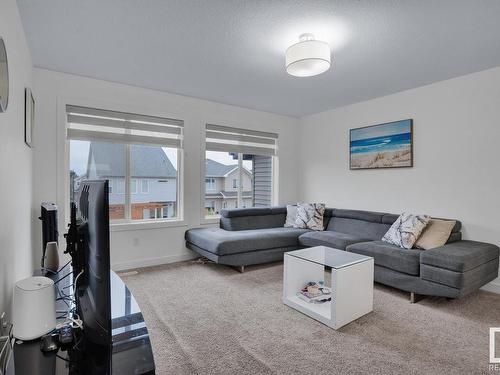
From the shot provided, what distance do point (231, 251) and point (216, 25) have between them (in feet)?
7.93

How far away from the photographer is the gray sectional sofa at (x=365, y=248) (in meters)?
2.62

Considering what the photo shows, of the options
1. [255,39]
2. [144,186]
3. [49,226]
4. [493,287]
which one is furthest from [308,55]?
[493,287]

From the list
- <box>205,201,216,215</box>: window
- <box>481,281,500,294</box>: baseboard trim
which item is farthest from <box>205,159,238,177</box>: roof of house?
<box>481,281,500,294</box>: baseboard trim

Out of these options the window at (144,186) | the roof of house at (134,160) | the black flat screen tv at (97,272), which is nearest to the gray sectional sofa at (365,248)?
the window at (144,186)

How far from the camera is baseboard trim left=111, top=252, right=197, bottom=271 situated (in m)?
3.68

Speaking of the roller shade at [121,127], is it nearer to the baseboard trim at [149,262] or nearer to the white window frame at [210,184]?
the white window frame at [210,184]

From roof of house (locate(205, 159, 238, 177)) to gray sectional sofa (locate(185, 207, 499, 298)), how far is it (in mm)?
676

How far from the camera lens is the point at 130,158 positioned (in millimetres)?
3854

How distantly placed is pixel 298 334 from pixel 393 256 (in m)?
1.39

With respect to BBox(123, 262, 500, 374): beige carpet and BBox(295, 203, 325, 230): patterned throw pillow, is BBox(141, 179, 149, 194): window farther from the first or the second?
BBox(295, 203, 325, 230): patterned throw pillow

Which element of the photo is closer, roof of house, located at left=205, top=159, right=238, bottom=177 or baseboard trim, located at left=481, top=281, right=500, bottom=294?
baseboard trim, located at left=481, top=281, right=500, bottom=294

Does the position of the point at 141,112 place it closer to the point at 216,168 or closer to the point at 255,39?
the point at 216,168

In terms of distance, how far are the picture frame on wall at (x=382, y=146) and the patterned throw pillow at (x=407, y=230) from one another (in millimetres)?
860

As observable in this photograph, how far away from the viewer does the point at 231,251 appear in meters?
3.53
